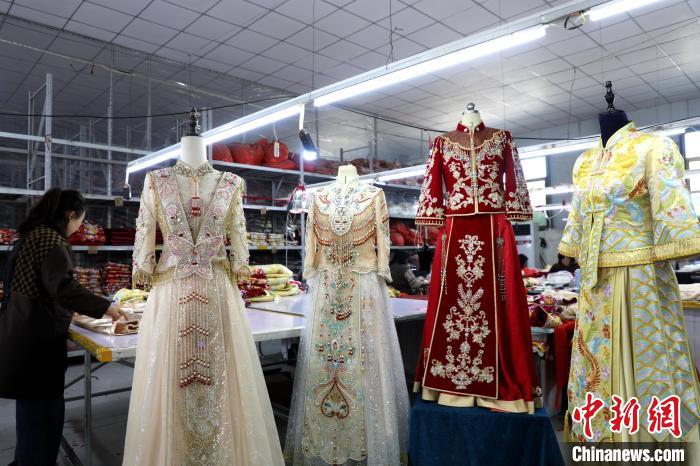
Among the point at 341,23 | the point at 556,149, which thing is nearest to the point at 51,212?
the point at 341,23

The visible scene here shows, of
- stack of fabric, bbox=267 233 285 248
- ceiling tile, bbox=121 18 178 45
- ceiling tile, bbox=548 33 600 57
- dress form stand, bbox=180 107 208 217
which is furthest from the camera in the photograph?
stack of fabric, bbox=267 233 285 248

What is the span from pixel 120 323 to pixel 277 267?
2136mm

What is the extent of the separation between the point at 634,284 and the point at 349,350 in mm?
1545

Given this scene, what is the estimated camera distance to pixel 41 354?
2.72 metres

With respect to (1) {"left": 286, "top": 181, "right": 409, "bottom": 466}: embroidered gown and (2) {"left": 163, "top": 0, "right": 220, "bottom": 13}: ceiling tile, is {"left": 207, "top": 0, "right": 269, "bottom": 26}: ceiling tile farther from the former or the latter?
(1) {"left": 286, "top": 181, "right": 409, "bottom": 466}: embroidered gown

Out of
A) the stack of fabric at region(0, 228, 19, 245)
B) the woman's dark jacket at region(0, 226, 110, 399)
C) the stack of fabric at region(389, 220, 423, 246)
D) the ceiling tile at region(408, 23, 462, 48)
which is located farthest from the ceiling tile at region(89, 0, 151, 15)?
the stack of fabric at region(389, 220, 423, 246)

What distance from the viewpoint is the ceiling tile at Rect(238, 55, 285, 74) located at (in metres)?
7.04

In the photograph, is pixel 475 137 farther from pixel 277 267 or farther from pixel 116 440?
pixel 116 440

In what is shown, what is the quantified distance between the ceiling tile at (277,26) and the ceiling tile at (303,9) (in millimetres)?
105

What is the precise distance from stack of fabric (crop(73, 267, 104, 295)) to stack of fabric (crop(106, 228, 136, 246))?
1.36 feet

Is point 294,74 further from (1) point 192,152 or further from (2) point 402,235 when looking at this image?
(1) point 192,152

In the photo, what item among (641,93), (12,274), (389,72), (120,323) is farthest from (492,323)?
(641,93)

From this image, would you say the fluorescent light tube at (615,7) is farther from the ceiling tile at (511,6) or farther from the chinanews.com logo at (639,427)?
the ceiling tile at (511,6)

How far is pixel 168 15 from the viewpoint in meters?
5.74
